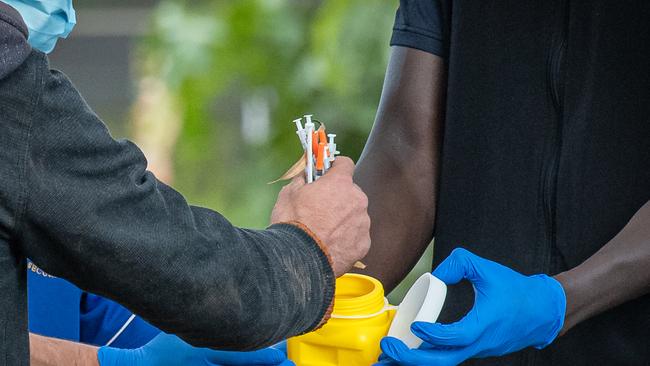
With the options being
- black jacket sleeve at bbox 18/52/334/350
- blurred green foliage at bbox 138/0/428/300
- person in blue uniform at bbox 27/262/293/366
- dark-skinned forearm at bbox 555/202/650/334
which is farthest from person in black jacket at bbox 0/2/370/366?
blurred green foliage at bbox 138/0/428/300

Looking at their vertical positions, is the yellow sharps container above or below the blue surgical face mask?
below

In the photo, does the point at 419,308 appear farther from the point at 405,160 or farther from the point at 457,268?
the point at 405,160

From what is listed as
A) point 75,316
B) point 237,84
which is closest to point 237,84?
point 237,84

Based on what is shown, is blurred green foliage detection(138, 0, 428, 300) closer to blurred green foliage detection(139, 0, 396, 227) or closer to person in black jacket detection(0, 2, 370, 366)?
blurred green foliage detection(139, 0, 396, 227)

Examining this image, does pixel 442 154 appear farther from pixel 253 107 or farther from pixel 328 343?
pixel 253 107

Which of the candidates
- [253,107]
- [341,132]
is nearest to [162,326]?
[341,132]

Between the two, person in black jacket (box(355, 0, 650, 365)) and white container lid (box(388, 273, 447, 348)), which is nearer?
white container lid (box(388, 273, 447, 348))

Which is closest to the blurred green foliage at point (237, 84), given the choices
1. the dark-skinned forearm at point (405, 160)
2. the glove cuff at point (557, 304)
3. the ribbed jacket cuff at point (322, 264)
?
the dark-skinned forearm at point (405, 160)

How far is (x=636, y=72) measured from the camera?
1.55 metres

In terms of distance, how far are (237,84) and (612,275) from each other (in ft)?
7.88

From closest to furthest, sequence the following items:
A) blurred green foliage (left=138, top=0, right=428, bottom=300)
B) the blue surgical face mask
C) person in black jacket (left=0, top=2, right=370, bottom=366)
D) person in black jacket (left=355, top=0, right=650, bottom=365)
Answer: person in black jacket (left=0, top=2, right=370, bottom=366) < the blue surgical face mask < person in black jacket (left=355, top=0, right=650, bottom=365) < blurred green foliage (left=138, top=0, right=428, bottom=300)

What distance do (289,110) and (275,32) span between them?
0.29 metres

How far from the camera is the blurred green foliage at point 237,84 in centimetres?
357

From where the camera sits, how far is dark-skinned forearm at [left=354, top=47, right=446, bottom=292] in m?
1.72
